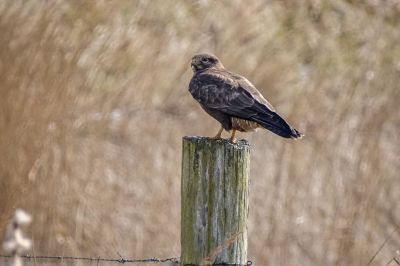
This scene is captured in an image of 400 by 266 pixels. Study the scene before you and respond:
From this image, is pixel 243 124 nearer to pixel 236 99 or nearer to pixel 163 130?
pixel 236 99

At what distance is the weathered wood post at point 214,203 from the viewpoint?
8.67 feet

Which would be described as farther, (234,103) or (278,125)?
(234,103)

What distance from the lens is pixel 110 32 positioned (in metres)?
5.42

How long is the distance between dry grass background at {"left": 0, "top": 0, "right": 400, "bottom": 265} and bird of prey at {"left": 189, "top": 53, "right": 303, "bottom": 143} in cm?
87

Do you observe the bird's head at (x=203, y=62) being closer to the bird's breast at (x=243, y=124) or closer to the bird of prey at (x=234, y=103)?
the bird of prey at (x=234, y=103)

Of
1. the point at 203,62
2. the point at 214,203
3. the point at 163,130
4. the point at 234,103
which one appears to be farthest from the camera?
the point at 163,130

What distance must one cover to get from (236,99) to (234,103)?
2 centimetres

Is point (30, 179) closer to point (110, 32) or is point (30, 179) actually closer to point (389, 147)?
point (110, 32)

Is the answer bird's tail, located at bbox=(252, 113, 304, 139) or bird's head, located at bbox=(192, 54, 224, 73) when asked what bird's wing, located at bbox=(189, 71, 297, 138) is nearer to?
bird's tail, located at bbox=(252, 113, 304, 139)

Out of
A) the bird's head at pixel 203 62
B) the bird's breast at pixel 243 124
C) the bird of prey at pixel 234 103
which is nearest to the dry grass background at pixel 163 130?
the bird's head at pixel 203 62

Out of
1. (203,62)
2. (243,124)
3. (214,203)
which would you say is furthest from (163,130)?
(214,203)

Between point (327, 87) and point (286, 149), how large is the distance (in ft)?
1.93

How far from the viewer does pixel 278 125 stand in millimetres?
3721

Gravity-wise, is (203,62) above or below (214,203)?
above
